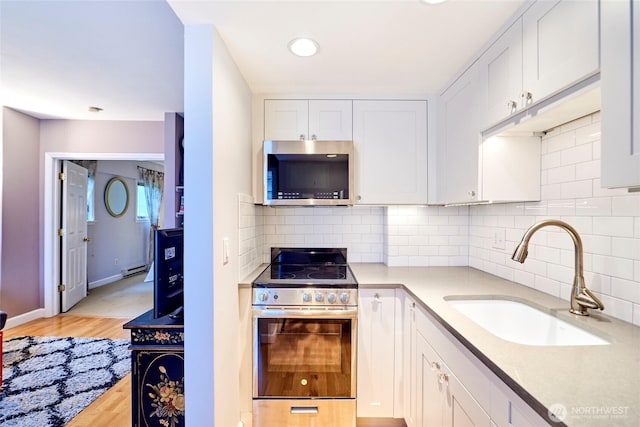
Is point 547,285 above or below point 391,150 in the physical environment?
below

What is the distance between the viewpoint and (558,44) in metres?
1.01

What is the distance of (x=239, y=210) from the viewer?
1.70 meters

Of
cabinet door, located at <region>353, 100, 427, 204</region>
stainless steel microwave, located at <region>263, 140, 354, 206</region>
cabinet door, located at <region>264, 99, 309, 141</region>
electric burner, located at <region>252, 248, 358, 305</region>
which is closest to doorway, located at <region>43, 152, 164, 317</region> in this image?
cabinet door, located at <region>264, 99, 309, 141</region>

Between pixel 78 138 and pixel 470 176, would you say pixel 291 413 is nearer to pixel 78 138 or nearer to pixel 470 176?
pixel 470 176

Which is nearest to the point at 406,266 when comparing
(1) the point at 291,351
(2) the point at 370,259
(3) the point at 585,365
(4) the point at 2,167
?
(2) the point at 370,259

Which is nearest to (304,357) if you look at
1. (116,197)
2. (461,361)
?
(461,361)

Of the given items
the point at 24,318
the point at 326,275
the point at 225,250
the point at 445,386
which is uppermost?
the point at 225,250

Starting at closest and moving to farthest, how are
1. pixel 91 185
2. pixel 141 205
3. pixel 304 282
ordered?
pixel 304 282
pixel 91 185
pixel 141 205

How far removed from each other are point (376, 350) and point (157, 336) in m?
1.24

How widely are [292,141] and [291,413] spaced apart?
1759 millimetres

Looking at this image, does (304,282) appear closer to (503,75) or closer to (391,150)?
(391,150)

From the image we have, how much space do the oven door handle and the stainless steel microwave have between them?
0.71m

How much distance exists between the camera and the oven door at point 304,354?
1.71 meters

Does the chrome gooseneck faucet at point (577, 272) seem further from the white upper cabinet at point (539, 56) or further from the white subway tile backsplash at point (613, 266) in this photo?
the white upper cabinet at point (539, 56)
